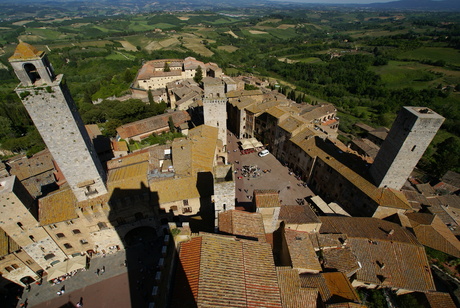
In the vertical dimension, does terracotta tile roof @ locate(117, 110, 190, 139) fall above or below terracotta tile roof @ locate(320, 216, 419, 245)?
below

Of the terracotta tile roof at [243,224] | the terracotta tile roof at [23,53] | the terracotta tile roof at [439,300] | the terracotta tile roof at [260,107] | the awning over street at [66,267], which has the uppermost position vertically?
the terracotta tile roof at [23,53]

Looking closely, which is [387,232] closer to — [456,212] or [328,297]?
[328,297]

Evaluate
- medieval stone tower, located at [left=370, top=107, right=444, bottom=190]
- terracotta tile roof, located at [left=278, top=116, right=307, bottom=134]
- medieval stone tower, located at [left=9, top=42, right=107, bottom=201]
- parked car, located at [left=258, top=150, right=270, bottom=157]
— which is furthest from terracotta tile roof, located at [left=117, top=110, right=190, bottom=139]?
medieval stone tower, located at [left=370, top=107, right=444, bottom=190]

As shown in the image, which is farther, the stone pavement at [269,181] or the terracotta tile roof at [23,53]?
the stone pavement at [269,181]

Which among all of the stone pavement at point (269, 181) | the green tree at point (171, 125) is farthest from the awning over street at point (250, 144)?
the green tree at point (171, 125)

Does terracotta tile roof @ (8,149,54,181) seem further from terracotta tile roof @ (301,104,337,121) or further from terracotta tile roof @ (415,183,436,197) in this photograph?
A: terracotta tile roof @ (415,183,436,197)

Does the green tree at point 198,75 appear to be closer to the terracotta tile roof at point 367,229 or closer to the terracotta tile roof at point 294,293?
the terracotta tile roof at point 367,229

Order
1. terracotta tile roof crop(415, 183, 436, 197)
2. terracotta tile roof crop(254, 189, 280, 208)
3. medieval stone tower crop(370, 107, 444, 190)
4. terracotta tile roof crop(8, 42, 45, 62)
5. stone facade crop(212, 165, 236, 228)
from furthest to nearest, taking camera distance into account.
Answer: terracotta tile roof crop(415, 183, 436, 197), medieval stone tower crop(370, 107, 444, 190), terracotta tile roof crop(254, 189, 280, 208), stone facade crop(212, 165, 236, 228), terracotta tile roof crop(8, 42, 45, 62)
